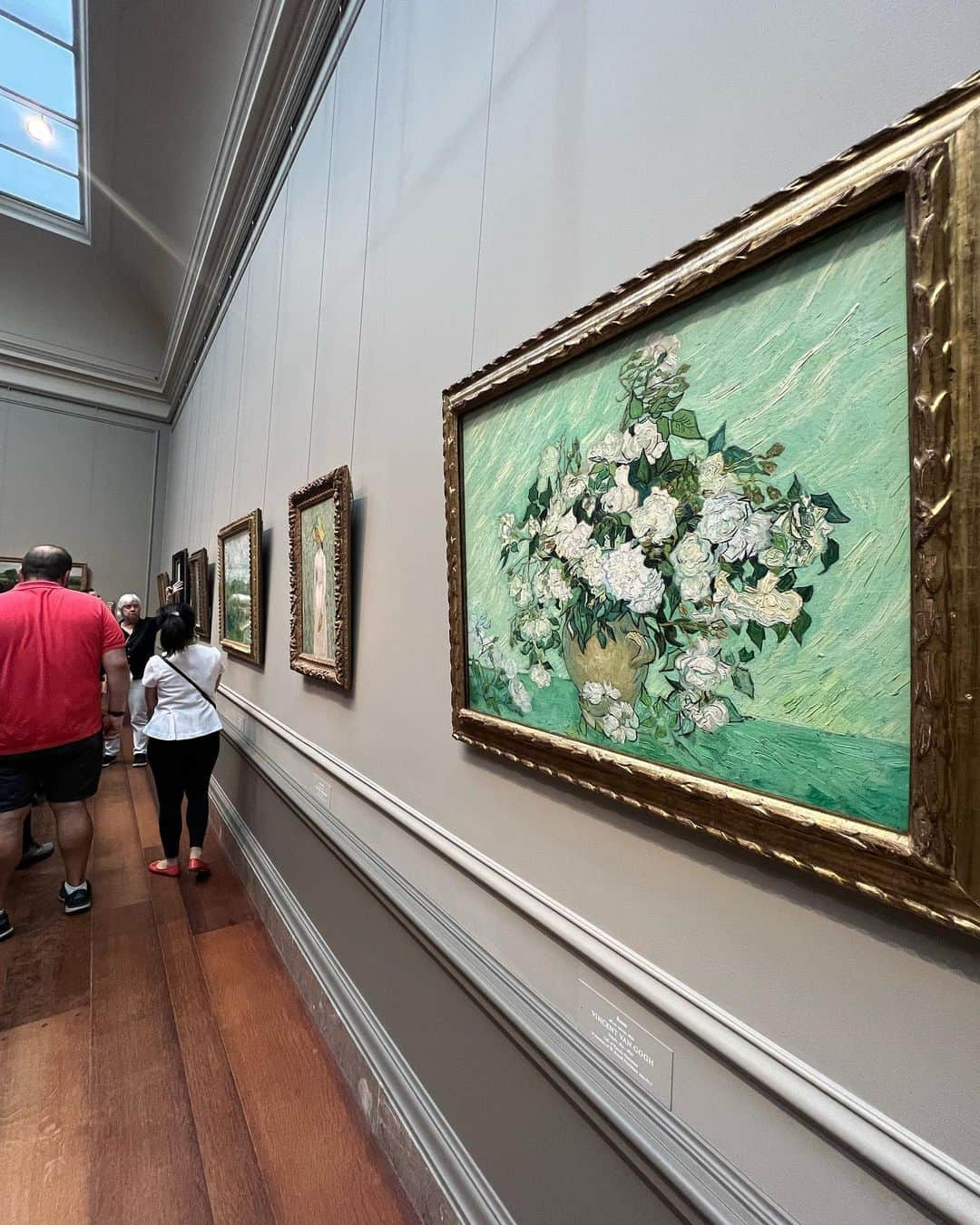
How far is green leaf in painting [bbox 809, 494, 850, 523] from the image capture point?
0.78 meters

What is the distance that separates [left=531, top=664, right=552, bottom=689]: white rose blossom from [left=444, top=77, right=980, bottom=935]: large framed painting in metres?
0.02

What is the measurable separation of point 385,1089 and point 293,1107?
17.5 inches

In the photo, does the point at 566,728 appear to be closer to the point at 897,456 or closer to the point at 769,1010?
the point at 769,1010

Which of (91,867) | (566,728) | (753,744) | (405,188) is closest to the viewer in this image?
(753,744)

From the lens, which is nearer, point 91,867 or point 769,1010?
point 769,1010

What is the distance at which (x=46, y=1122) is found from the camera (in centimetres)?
205

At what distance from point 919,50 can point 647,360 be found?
494 millimetres

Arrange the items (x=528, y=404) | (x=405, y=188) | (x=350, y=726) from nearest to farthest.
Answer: (x=528, y=404)
(x=405, y=188)
(x=350, y=726)

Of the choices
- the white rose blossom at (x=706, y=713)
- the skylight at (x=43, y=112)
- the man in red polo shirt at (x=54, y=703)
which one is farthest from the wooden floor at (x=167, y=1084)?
the skylight at (x=43, y=112)

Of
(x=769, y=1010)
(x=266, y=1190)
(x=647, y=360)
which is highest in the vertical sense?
(x=647, y=360)

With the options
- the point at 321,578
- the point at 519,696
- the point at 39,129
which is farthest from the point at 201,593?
the point at 519,696

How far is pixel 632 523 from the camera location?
3.52ft

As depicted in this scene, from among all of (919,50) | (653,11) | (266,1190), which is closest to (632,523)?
(919,50)

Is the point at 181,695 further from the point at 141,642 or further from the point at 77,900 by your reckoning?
the point at 141,642
